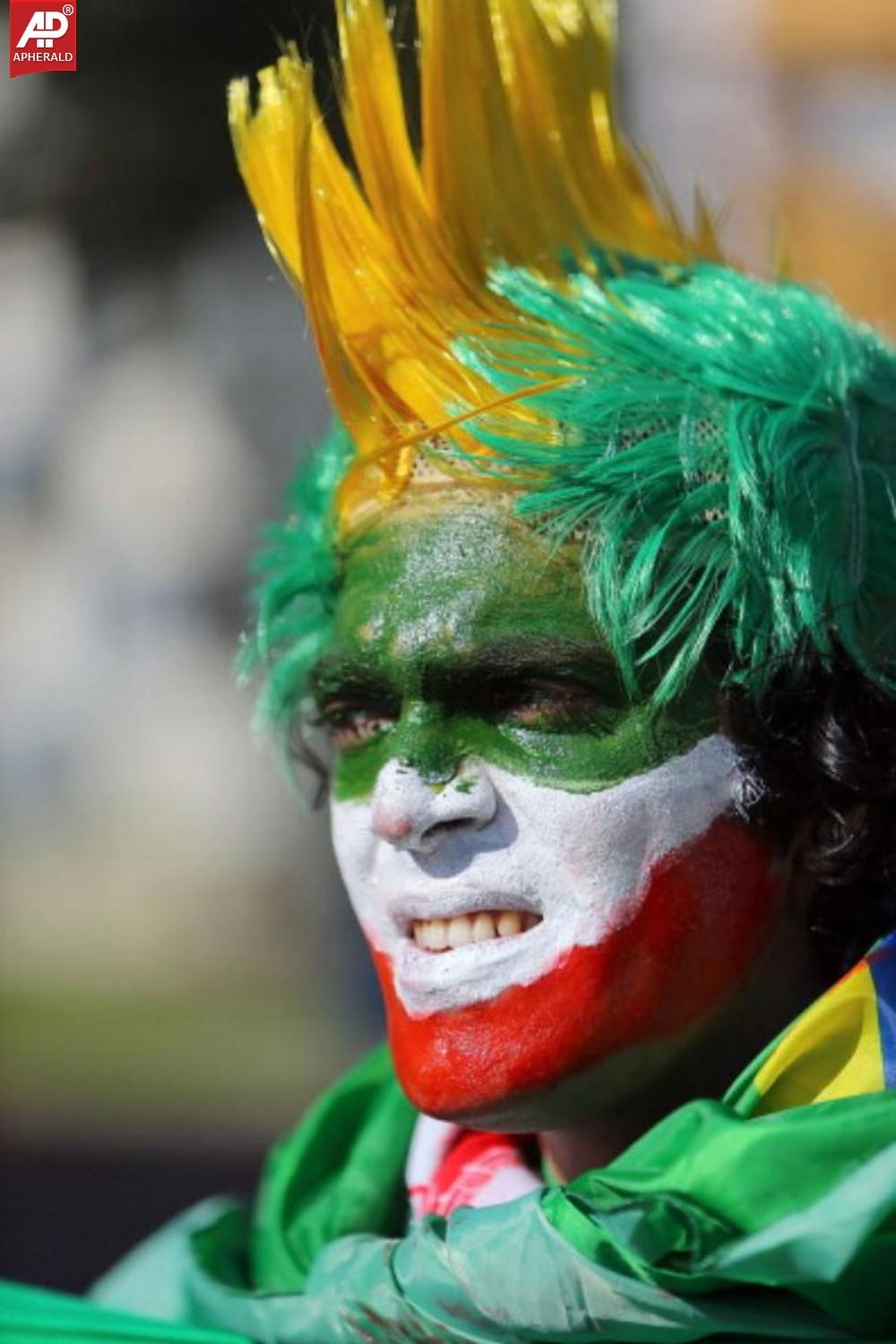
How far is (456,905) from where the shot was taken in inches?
55.2

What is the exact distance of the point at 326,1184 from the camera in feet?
6.02

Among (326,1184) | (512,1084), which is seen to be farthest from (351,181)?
(326,1184)

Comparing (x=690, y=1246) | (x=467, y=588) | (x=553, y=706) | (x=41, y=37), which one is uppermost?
(x=41, y=37)

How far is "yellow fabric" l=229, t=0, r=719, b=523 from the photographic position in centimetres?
146

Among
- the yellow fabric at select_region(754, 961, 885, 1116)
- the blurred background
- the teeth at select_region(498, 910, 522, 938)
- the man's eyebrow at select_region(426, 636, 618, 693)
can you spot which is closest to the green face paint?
the man's eyebrow at select_region(426, 636, 618, 693)

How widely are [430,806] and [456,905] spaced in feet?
0.26

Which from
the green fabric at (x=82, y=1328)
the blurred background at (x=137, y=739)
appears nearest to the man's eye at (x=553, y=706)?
the green fabric at (x=82, y=1328)

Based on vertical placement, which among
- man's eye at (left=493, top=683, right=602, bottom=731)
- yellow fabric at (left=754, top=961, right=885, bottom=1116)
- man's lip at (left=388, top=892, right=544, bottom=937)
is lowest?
yellow fabric at (left=754, top=961, right=885, bottom=1116)

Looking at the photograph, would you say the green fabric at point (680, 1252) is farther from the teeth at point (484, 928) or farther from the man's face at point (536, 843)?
the teeth at point (484, 928)

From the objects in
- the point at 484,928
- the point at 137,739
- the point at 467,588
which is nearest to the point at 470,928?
the point at 484,928

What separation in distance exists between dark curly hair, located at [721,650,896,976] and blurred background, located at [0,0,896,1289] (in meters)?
2.05

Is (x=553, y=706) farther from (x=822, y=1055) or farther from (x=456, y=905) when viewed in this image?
(x=822, y=1055)

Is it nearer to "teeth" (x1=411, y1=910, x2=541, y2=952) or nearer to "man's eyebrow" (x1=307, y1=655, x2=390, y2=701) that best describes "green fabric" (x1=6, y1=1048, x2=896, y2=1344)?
"teeth" (x1=411, y1=910, x2=541, y2=952)

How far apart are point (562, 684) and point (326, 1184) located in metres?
0.70
